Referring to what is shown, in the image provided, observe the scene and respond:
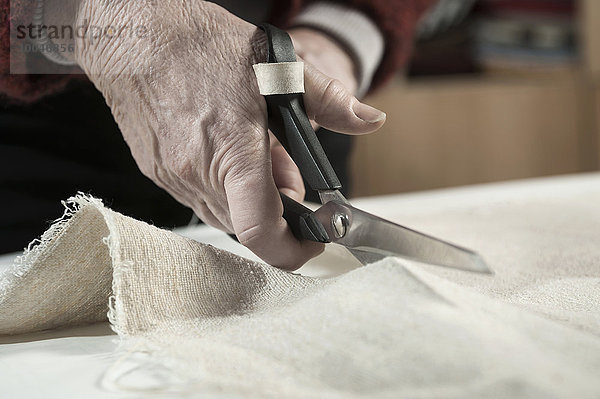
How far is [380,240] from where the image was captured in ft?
1.26

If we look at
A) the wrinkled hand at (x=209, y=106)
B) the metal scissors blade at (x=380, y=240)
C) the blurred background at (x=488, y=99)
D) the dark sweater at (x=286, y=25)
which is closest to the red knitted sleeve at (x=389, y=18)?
the dark sweater at (x=286, y=25)

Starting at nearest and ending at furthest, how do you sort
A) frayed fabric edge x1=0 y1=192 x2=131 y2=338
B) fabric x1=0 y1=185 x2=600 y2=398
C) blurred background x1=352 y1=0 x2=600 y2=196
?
fabric x1=0 y1=185 x2=600 y2=398, frayed fabric edge x1=0 y1=192 x2=131 y2=338, blurred background x1=352 y1=0 x2=600 y2=196

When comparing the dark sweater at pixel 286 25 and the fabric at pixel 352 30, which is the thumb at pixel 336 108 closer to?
the dark sweater at pixel 286 25

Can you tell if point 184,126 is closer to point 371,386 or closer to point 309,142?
point 309,142

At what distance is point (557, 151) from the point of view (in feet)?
6.37

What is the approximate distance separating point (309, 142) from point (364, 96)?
52 cm

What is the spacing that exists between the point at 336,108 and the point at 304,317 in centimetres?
15

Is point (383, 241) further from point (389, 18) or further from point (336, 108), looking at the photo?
point (389, 18)

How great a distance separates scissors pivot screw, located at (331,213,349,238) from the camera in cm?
41

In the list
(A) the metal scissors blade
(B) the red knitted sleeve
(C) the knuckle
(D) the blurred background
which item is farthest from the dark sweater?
(D) the blurred background

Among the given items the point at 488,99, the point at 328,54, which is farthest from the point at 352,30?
the point at 488,99

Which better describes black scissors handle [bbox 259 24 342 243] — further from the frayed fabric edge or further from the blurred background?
the blurred background

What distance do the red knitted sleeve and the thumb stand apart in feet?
1.33

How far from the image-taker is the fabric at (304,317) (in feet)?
0.95
